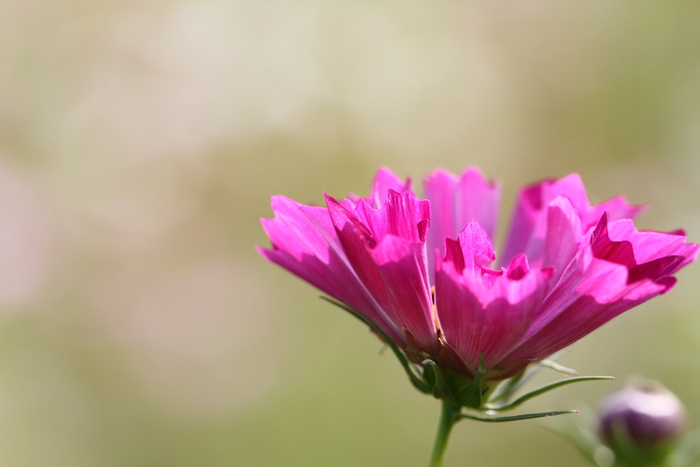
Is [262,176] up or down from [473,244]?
up

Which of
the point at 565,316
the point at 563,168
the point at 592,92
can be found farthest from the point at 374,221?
the point at 592,92

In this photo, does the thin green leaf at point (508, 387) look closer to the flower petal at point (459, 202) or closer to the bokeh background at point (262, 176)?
the flower petal at point (459, 202)

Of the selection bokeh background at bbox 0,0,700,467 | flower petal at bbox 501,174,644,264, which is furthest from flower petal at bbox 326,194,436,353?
bokeh background at bbox 0,0,700,467

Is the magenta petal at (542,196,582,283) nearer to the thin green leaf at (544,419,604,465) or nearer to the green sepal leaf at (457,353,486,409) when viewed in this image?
the green sepal leaf at (457,353,486,409)

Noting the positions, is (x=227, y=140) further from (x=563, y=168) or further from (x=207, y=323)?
(x=563, y=168)

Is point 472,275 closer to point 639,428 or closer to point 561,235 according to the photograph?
point 561,235

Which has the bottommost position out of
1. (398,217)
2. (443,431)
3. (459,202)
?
(443,431)

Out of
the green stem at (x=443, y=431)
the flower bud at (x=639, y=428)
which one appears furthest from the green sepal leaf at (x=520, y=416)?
the flower bud at (x=639, y=428)

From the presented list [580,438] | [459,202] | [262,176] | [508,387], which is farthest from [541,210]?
[262,176]

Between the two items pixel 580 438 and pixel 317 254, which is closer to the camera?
pixel 317 254
